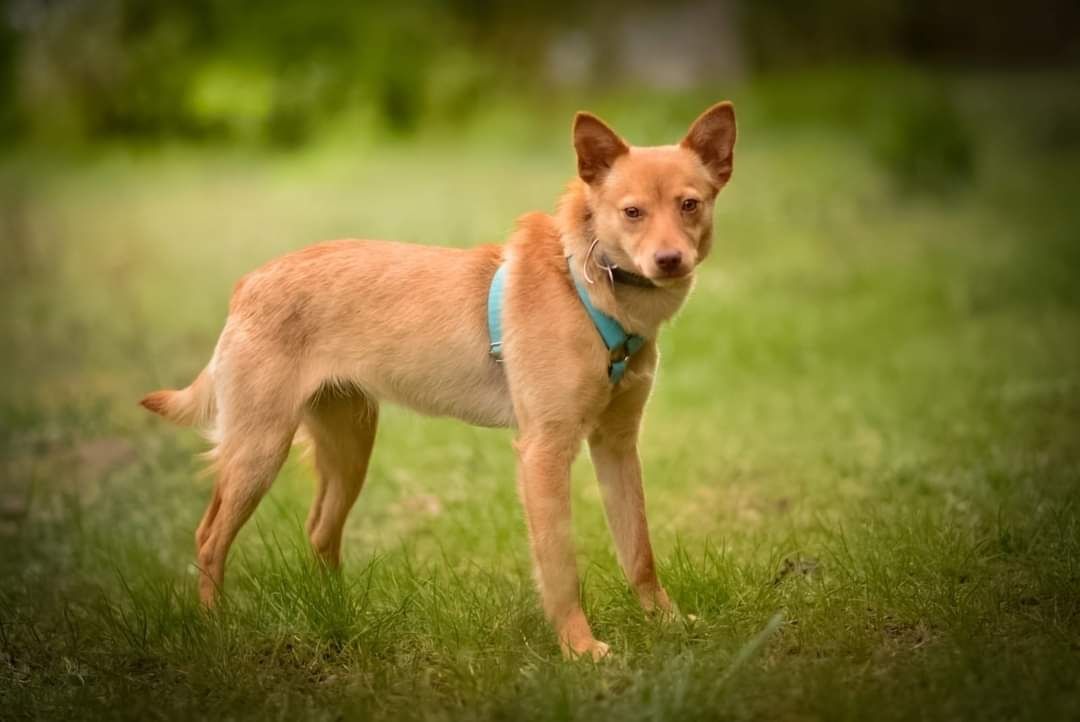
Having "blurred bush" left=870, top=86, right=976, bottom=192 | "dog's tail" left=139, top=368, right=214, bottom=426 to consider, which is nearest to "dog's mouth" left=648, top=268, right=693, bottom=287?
"dog's tail" left=139, top=368, right=214, bottom=426

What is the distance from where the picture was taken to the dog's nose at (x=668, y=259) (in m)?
3.85

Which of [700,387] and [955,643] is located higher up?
[955,643]

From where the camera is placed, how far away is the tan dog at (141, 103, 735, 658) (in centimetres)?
406

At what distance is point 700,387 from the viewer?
7840 mm

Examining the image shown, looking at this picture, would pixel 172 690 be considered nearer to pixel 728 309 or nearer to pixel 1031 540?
pixel 1031 540

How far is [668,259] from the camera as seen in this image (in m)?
3.85

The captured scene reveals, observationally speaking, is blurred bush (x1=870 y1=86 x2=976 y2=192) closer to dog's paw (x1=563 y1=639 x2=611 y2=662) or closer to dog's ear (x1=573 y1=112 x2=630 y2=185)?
dog's ear (x1=573 y1=112 x2=630 y2=185)

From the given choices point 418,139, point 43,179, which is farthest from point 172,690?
point 418,139

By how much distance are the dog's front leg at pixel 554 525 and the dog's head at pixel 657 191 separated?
0.66 metres

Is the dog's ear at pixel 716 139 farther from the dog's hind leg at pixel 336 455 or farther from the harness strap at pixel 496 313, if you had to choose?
the dog's hind leg at pixel 336 455

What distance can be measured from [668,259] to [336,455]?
165 cm

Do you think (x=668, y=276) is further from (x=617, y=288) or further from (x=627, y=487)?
(x=627, y=487)

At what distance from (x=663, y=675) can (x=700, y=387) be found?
441cm

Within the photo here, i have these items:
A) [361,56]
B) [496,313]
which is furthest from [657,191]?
[361,56]
